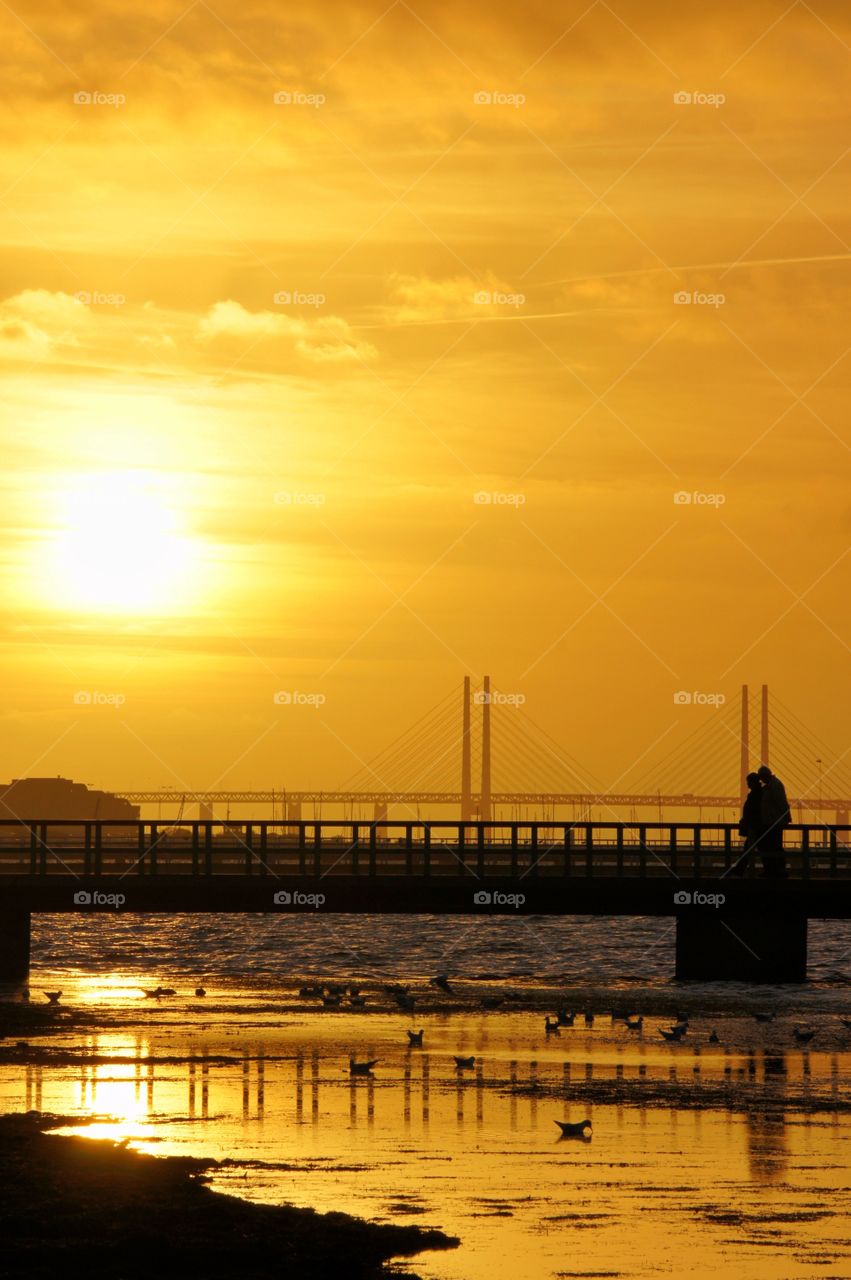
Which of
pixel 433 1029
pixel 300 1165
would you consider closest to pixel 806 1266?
pixel 300 1165

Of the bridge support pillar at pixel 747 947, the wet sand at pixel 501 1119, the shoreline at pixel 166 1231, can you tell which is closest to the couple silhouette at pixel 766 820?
the bridge support pillar at pixel 747 947

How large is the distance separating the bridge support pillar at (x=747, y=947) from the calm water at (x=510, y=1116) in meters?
0.74

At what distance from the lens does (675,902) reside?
36125mm

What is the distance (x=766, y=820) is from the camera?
112ft

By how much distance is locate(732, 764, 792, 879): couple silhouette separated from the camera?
34062 millimetres

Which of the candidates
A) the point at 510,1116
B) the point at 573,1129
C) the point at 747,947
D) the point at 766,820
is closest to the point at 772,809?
the point at 766,820

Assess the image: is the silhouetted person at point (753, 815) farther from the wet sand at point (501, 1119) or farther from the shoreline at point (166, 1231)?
the shoreline at point (166, 1231)

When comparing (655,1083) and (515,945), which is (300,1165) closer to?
(655,1083)

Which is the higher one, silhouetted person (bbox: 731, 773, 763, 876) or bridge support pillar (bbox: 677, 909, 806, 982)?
silhouetted person (bbox: 731, 773, 763, 876)

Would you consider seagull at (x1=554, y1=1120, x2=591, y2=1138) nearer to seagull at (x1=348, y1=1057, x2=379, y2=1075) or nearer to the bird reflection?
the bird reflection

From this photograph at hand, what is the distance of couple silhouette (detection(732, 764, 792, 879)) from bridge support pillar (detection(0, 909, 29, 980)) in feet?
43.1

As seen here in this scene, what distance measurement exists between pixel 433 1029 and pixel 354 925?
54.5m

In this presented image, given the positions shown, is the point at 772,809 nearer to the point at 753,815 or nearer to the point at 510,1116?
the point at 753,815

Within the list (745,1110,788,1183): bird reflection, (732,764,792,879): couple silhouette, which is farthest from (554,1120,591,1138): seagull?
(732,764,792,879): couple silhouette
